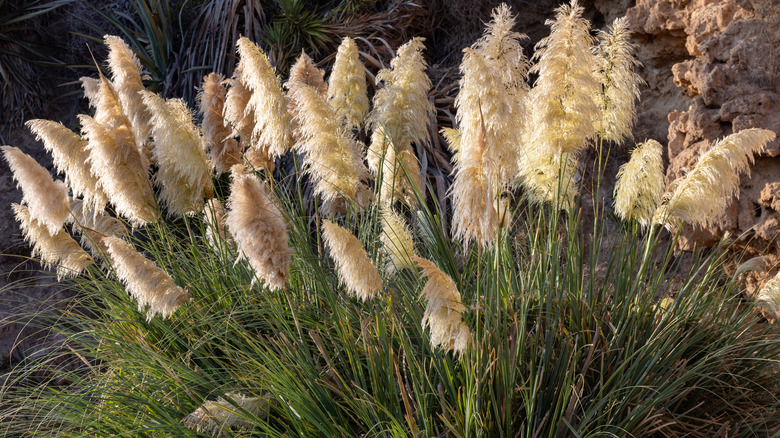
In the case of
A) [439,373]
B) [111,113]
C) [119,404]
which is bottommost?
[119,404]

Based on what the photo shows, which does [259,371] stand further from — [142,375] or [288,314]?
[142,375]

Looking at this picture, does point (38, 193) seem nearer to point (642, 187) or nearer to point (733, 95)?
point (642, 187)

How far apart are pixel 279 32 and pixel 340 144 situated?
4071 mm

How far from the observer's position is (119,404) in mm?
2975

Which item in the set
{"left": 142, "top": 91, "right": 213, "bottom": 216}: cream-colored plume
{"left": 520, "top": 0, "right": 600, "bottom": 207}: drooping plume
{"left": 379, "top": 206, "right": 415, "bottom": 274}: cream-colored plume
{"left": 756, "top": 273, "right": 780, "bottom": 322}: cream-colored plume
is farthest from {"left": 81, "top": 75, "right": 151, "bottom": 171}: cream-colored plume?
{"left": 756, "top": 273, "right": 780, "bottom": 322}: cream-colored plume

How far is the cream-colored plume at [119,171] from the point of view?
3061 mm

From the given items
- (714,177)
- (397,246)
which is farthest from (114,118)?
(714,177)

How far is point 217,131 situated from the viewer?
11.6ft

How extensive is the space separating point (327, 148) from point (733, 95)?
2.60m

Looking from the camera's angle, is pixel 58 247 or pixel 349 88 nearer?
pixel 58 247

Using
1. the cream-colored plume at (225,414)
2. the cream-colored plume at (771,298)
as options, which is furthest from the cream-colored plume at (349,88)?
the cream-colored plume at (771,298)

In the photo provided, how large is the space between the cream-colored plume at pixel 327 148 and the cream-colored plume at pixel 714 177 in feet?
4.38

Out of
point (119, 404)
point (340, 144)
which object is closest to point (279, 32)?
point (340, 144)

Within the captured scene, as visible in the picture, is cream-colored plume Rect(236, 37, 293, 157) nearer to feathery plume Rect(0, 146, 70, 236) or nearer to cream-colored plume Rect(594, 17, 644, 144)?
feathery plume Rect(0, 146, 70, 236)
